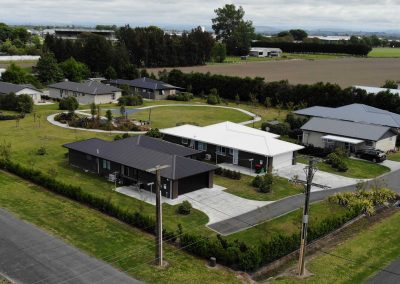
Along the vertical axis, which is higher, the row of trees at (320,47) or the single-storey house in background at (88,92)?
the row of trees at (320,47)

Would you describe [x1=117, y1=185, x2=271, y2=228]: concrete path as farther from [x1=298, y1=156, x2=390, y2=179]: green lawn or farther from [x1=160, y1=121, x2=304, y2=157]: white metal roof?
[x1=298, y1=156, x2=390, y2=179]: green lawn

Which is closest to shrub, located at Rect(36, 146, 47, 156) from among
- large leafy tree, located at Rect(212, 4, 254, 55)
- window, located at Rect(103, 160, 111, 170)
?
window, located at Rect(103, 160, 111, 170)

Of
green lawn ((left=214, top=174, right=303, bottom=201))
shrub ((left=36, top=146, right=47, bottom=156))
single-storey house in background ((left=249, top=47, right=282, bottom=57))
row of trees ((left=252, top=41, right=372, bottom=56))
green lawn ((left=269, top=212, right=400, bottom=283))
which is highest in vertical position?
row of trees ((left=252, top=41, right=372, bottom=56))

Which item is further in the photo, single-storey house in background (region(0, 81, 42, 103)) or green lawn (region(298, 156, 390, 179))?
single-storey house in background (region(0, 81, 42, 103))

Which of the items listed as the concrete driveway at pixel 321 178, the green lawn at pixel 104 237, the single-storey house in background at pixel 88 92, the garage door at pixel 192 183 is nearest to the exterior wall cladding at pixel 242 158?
the concrete driveway at pixel 321 178

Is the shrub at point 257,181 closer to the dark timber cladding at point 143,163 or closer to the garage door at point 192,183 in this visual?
the dark timber cladding at point 143,163

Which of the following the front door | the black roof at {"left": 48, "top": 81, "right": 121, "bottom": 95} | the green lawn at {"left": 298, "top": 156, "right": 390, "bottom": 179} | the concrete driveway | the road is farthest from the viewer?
the black roof at {"left": 48, "top": 81, "right": 121, "bottom": 95}

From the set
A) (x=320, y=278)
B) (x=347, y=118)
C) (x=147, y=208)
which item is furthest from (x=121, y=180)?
(x=347, y=118)
